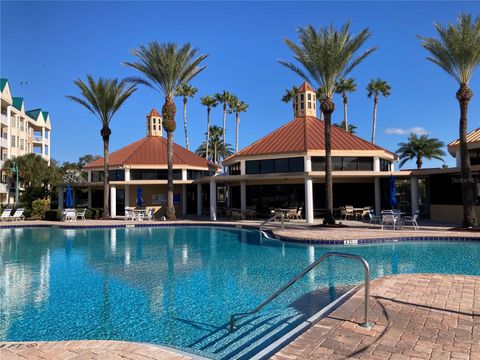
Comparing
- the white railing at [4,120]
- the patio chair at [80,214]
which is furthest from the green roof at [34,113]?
the patio chair at [80,214]

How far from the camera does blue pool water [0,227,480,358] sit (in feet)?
21.1

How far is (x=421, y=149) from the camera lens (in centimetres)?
4622

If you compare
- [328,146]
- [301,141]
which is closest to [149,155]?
[301,141]

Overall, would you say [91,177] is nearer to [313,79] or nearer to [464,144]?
[313,79]

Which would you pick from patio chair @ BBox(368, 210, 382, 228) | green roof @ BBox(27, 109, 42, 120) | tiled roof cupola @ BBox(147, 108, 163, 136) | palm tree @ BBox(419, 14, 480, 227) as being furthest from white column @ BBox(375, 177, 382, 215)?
green roof @ BBox(27, 109, 42, 120)

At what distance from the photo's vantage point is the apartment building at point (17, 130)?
42.9 metres

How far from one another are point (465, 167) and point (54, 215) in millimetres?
28045

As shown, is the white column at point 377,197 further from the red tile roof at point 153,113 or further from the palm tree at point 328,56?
the red tile roof at point 153,113

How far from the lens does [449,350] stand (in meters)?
4.43

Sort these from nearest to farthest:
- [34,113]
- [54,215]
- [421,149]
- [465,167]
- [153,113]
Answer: [465,167] → [54,215] → [153,113] → [421,149] → [34,113]

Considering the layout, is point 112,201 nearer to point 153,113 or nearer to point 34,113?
point 153,113

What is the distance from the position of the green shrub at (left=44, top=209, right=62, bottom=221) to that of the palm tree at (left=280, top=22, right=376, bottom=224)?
20.5 m

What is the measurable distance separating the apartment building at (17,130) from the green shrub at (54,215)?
1562 centimetres

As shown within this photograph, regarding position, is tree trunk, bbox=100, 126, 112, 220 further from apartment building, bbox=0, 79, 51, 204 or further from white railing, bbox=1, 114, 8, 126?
white railing, bbox=1, 114, 8, 126
